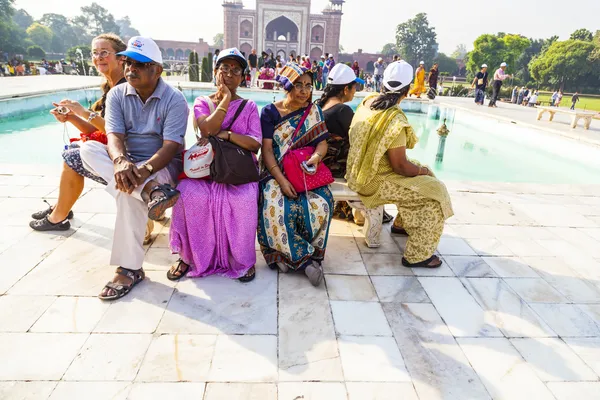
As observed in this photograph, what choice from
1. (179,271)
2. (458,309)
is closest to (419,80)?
(458,309)

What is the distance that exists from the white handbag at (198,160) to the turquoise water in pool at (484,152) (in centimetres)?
450

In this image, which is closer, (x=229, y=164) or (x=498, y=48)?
(x=229, y=164)

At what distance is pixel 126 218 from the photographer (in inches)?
94.0

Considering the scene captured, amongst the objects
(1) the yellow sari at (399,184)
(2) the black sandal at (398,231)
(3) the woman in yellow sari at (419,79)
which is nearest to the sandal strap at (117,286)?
(1) the yellow sari at (399,184)

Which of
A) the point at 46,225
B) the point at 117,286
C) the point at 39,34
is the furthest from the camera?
the point at 39,34

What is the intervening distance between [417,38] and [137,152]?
59.3 metres

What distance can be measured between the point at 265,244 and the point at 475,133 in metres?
9.60

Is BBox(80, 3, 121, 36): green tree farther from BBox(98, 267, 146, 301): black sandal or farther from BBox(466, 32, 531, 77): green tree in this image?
BBox(98, 267, 146, 301): black sandal

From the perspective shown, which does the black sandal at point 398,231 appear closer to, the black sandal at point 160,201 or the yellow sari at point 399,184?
the yellow sari at point 399,184

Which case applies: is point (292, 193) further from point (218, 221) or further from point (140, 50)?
point (140, 50)

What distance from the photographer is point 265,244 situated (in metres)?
2.80

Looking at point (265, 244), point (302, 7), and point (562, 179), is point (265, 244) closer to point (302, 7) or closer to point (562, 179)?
point (562, 179)

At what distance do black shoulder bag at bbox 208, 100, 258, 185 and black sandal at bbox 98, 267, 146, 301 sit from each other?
0.76 meters

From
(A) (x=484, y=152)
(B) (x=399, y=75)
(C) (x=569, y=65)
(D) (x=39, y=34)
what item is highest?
(D) (x=39, y=34)
